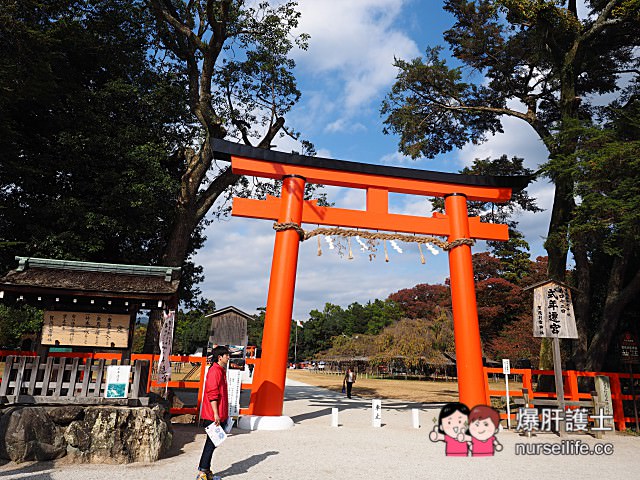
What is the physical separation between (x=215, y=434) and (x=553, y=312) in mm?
7907

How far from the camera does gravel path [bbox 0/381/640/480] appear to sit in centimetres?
497

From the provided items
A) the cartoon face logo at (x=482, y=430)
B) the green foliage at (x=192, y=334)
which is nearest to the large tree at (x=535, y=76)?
the cartoon face logo at (x=482, y=430)

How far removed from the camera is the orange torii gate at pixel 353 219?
8.42 metres

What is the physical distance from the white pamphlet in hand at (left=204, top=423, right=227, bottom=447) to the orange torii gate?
3.84 metres

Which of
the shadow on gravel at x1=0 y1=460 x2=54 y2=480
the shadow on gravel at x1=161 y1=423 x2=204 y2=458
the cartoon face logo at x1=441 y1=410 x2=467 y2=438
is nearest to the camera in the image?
the shadow on gravel at x1=0 y1=460 x2=54 y2=480

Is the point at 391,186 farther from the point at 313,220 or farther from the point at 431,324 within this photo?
the point at 431,324

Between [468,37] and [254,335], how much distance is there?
54.7 meters

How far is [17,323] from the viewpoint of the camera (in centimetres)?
1560

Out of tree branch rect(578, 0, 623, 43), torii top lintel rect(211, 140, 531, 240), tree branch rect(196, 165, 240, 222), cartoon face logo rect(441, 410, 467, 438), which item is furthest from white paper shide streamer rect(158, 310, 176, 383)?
tree branch rect(578, 0, 623, 43)

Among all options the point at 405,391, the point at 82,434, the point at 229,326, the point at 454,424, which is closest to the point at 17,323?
the point at 229,326

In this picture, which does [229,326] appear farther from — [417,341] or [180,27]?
[417,341]

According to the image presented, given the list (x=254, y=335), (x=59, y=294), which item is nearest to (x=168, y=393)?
(x=59, y=294)

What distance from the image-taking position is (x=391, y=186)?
33.2 feet

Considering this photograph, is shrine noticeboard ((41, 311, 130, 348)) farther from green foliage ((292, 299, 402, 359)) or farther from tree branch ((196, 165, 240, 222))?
green foliage ((292, 299, 402, 359))
